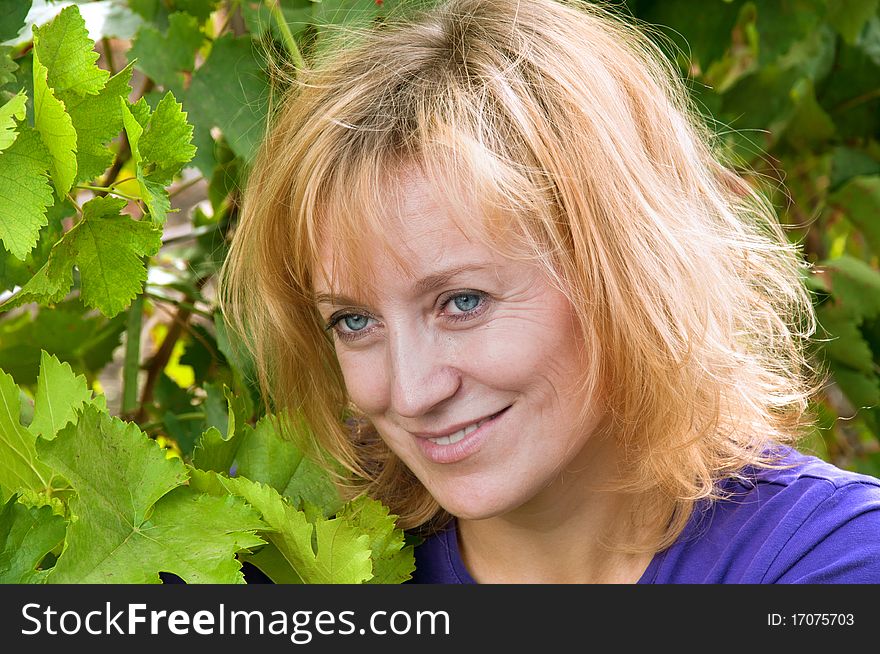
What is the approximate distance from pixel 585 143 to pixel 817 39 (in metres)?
0.72

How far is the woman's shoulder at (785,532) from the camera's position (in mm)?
740

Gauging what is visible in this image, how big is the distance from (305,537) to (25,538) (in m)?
0.14

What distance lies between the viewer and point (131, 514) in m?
0.51

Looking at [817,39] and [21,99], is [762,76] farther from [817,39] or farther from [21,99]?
[21,99]

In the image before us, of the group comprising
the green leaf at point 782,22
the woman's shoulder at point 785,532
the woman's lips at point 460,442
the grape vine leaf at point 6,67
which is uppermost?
the grape vine leaf at point 6,67

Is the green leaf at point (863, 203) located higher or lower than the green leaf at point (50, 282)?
lower

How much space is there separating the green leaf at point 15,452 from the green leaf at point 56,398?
20mm

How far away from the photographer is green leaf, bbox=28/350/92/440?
597 mm

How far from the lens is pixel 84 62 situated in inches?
20.9

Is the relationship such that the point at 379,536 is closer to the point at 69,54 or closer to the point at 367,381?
the point at 367,381

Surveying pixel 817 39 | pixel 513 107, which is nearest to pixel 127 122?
pixel 513 107

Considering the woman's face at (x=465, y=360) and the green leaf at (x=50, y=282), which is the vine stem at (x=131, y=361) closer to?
the woman's face at (x=465, y=360)

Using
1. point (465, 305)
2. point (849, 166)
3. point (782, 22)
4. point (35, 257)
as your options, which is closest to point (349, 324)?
point (465, 305)

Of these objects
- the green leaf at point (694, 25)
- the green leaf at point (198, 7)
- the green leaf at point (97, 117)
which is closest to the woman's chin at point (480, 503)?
the green leaf at point (97, 117)
